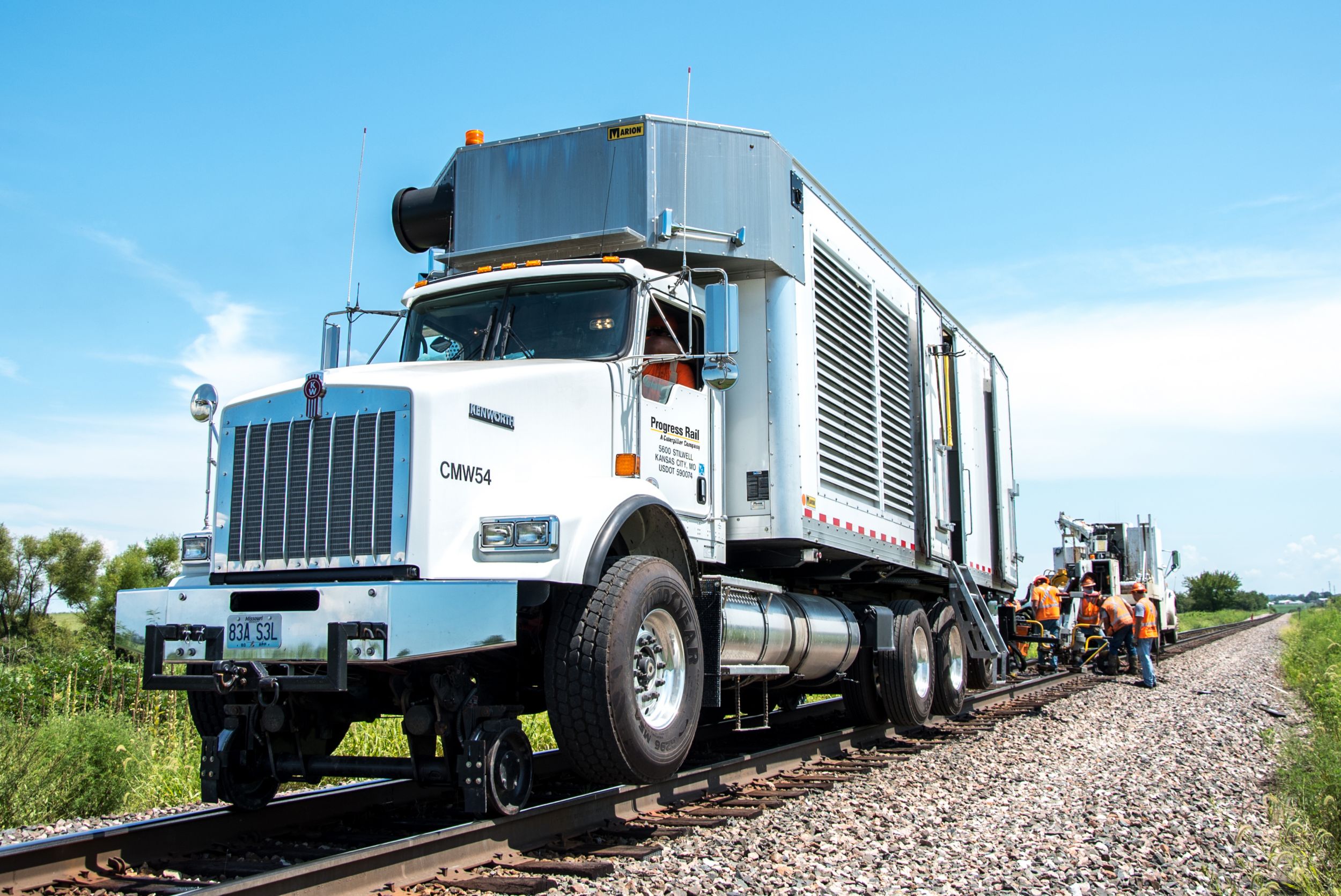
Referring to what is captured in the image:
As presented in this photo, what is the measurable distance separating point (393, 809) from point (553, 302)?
3.17 meters

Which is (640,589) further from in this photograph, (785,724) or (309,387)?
(785,724)

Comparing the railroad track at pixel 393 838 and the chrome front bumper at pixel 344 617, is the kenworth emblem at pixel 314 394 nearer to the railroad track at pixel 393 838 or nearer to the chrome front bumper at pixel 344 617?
the chrome front bumper at pixel 344 617

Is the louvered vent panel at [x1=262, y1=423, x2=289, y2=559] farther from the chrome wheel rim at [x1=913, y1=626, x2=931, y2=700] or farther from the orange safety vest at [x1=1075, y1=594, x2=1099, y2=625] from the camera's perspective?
the orange safety vest at [x1=1075, y1=594, x2=1099, y2=625]

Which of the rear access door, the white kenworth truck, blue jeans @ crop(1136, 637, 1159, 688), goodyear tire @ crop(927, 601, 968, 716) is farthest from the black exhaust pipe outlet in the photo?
blue jeans @ crop(1136, 637, 1159, 688)

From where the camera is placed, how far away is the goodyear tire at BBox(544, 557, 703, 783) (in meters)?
5.59

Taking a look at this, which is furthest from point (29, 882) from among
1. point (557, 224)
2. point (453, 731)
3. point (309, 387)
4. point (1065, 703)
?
point (1065, 703)

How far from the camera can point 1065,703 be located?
13672 mm

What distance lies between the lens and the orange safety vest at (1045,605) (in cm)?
2005

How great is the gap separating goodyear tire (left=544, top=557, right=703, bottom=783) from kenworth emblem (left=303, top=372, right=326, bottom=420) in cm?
157

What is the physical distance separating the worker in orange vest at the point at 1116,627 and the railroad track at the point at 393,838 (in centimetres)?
1121

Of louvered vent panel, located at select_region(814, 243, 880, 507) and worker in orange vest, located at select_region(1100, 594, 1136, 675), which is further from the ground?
louvered vent panel, located at select_region(814, 243, 880, 507)

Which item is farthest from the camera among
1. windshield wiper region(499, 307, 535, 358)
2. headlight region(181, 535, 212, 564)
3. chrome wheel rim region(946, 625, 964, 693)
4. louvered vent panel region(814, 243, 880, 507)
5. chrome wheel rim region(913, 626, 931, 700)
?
chrome wheel rim region(946, 625, 964, 693)

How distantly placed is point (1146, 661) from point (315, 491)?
14.4 meters

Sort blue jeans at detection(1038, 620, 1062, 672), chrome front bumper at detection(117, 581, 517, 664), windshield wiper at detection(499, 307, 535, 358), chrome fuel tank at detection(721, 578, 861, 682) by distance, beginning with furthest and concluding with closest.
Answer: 1. blue jeans at detection(1038, 620, 1062, 672)
2. chrome fuel tank at detection(721, 578, 861, 682)
3. windshield wiper at detection(499, 307, 535, 358)
4. chrome front bumper at detection(117, 581, 517, 664)
